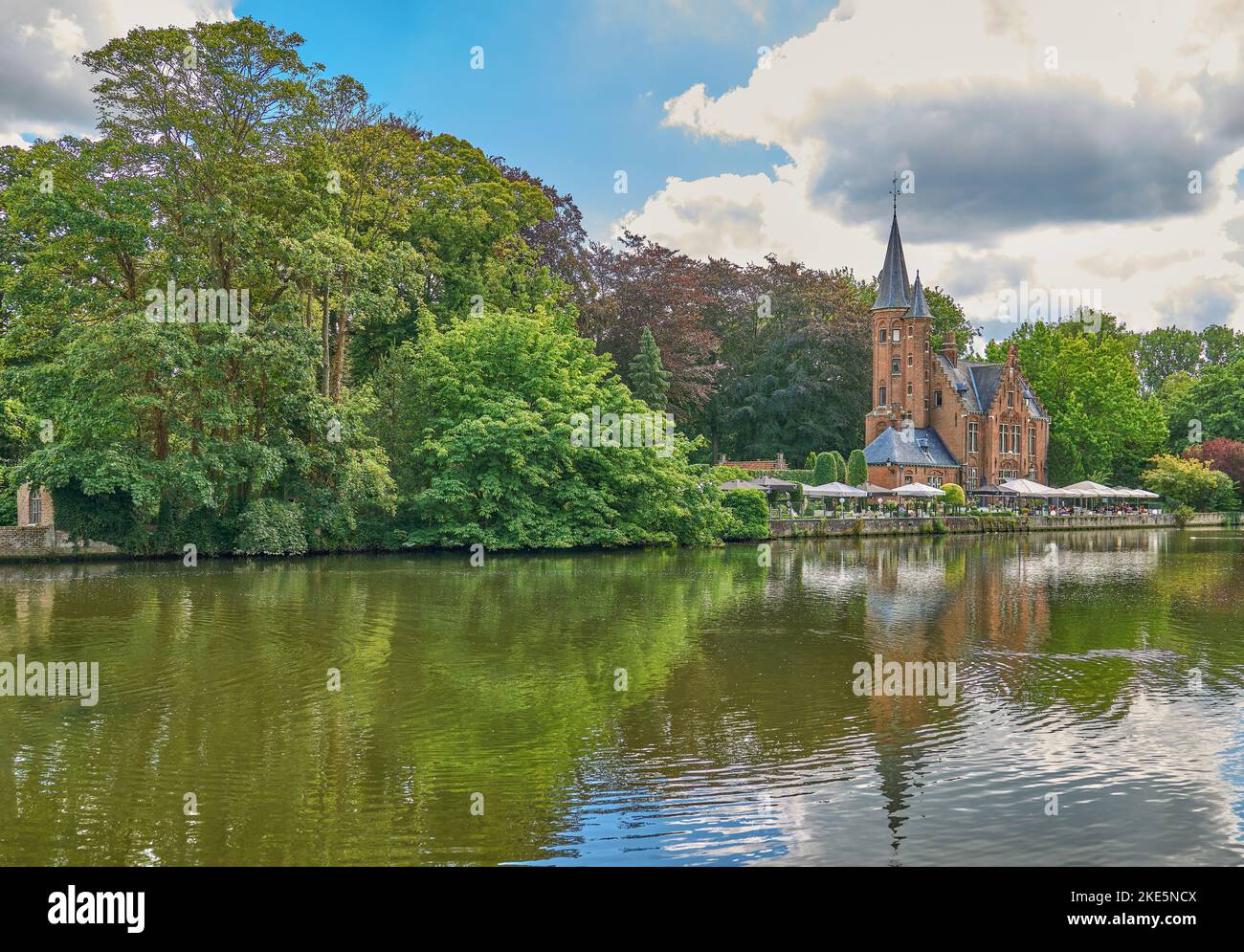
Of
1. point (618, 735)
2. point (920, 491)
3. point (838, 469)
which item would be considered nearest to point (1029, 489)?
point (920, 491)

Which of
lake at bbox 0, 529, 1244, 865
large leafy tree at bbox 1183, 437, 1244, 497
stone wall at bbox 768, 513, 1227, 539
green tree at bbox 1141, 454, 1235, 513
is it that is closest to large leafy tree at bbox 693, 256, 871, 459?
stone wall at bbox 768, 513, 1227, 539

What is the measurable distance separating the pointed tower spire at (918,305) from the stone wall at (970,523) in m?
16.7

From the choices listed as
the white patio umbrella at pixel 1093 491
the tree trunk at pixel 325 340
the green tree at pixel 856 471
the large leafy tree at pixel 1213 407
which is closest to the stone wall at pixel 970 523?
the white patio umbrella at pixel 1093 491

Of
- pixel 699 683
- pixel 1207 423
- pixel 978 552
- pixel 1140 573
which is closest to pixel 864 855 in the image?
pixel 699 683

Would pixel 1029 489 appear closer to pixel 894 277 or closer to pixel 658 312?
pixel 894 277

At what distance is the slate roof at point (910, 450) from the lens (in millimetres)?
65000

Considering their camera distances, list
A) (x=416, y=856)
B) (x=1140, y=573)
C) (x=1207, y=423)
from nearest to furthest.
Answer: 1. (x=416, y=856)
2. (x=1140, y=573)
3. (x=1207, y=423)

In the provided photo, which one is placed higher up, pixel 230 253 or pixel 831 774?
pixel 230 253

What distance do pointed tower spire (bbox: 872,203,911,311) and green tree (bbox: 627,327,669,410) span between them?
812 inches

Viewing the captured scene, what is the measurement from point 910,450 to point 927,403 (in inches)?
221
